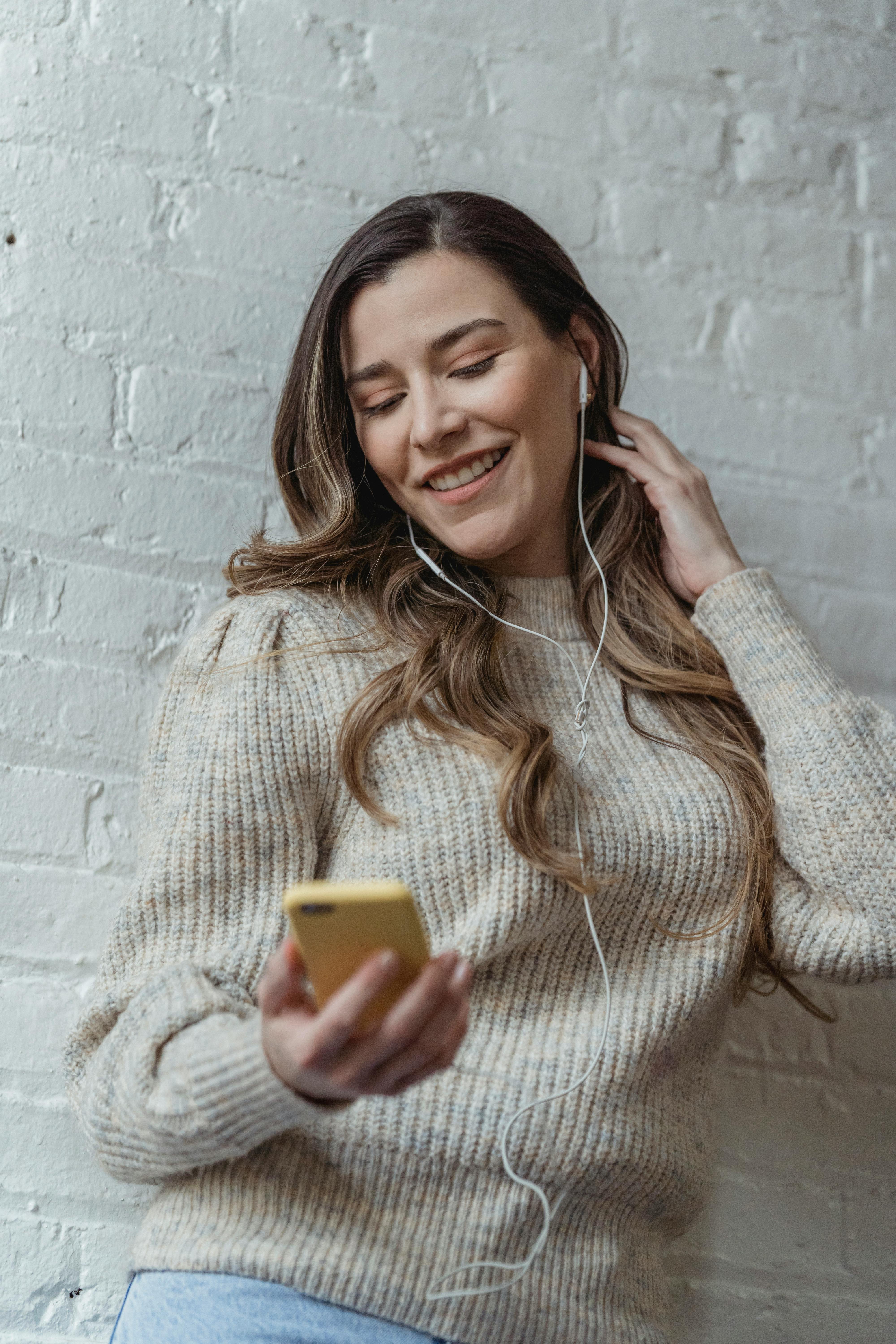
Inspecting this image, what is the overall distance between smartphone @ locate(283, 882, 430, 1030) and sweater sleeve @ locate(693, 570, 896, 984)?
1.85 ft

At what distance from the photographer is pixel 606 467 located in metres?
1.33

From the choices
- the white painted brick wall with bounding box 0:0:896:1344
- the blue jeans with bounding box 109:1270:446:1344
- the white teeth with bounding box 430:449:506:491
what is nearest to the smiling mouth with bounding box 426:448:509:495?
the white teeth with bounding box 430:449:506:491

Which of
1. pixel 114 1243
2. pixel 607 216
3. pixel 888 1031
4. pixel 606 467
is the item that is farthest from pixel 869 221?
pixel 114 1243

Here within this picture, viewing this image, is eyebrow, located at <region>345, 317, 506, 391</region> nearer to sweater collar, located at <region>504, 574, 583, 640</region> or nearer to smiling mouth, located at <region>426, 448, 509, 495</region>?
smiling mouth, located at <region>426, 448, 509, 495</region>

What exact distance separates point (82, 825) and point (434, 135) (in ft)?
2.99

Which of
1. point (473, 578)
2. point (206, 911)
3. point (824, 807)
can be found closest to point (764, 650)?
point (824, 807)

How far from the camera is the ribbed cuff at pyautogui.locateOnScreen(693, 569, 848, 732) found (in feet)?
3.64

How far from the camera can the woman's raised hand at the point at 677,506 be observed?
1.24m

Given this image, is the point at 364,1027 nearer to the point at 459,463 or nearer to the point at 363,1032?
the point at 363,1032

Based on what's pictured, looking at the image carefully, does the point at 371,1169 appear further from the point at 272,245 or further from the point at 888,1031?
the point at 272,245

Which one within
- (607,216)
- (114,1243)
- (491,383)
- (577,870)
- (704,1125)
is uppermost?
(607,216)

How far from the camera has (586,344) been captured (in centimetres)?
126

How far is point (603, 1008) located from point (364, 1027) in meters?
0.40

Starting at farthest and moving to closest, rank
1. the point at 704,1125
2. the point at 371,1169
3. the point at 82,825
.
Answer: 1. the point at 82,825
2. the point at 704,1125
3. the point at 371,1169
